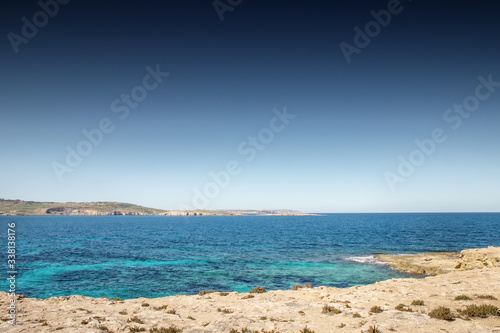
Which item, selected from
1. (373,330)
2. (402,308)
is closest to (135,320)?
(373,330)

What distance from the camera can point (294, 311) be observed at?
1947 cm

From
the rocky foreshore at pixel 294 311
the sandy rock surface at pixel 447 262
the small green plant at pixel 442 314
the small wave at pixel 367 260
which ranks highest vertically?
the small green plant at pixel 442 314

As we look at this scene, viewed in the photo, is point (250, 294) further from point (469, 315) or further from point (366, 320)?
point (469, 315)

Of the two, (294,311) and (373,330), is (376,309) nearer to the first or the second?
(373,330)

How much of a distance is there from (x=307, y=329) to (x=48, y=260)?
5982cm

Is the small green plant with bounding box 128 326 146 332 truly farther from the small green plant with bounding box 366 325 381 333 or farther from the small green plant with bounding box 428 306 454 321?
the small green plant with bounding box 428 306 454 321

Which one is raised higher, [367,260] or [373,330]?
[373,330]

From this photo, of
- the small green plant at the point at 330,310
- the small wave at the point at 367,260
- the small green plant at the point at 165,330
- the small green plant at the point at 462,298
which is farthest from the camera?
the small wave at the point at 367,260

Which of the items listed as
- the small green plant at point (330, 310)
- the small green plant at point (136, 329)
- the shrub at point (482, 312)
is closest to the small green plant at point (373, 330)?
the small green plant at point (330, 310)

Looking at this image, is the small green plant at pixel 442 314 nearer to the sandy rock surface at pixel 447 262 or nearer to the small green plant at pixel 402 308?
the small green plant at pixel 402 308

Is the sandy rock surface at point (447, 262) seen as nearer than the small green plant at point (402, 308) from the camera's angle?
No

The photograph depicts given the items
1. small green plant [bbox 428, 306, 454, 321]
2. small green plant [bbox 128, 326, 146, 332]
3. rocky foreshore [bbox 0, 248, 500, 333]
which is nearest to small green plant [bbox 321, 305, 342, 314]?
rocky foreshore [bbox 0, 248, 500, 333]

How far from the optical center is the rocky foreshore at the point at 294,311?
15.5 metres

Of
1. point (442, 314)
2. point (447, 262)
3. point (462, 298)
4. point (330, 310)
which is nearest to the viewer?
point (442, 314)
